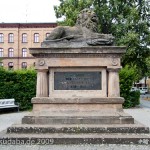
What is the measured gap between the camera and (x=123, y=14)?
111 ft

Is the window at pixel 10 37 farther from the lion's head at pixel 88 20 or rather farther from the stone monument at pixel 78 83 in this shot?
the stone monument at pixel 78 83

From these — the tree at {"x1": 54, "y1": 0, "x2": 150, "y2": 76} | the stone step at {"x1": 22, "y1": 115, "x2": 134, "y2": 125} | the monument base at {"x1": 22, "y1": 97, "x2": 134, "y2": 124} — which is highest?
the tree at {"x1": 54, "y1": 0, "x2": 150, "y2": 76}

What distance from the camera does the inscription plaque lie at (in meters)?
11.1

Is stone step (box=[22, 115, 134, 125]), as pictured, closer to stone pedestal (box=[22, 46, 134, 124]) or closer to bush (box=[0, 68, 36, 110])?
stone pedestal (box=[22, 46, 134, 124])

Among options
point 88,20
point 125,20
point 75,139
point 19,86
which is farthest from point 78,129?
point 125,20

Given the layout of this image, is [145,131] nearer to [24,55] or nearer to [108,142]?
[108,142]

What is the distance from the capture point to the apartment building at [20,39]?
242ft

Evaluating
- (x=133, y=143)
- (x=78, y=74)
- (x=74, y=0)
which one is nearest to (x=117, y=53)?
(x=78, y=74)

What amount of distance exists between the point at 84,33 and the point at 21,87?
593 inches

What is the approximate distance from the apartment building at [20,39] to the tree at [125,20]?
39.2 meters

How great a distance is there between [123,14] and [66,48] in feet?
78.4

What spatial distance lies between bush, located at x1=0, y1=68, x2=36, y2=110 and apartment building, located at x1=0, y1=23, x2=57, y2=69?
155ft

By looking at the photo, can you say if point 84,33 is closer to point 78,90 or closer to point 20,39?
point 78,90

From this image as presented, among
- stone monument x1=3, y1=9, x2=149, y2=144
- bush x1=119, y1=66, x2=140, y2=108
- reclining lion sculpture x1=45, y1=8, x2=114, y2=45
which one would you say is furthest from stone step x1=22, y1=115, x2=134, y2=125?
bush x1=119, y1=66, x2=140, y2=108
